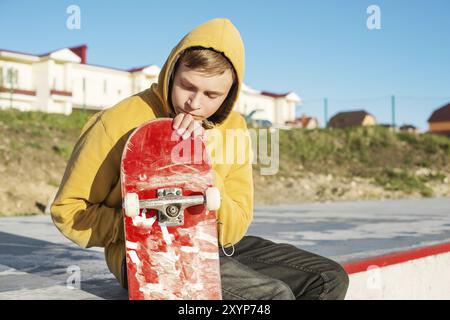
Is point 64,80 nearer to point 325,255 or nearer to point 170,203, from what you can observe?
point 325,255

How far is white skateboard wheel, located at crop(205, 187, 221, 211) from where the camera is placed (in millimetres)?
1698

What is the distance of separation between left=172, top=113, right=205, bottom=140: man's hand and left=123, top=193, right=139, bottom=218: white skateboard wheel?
0.28m

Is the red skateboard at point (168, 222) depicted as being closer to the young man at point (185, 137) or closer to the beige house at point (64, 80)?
the young man at point (185, 137)

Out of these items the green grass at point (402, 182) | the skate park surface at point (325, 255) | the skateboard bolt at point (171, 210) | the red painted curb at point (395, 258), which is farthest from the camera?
the green grass at point (402, 182)

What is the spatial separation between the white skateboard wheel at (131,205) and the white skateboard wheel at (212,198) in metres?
0.23

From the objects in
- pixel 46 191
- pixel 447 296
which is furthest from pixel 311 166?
pixel 447 296

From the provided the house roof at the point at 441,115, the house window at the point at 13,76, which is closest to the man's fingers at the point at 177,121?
the house window at the point at 13,76

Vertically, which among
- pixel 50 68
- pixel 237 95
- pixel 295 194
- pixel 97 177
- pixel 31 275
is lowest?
pixel 295 194

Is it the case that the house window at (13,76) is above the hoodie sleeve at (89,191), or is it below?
above

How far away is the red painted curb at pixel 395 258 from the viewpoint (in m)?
2.89

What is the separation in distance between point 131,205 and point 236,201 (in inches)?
17.5
